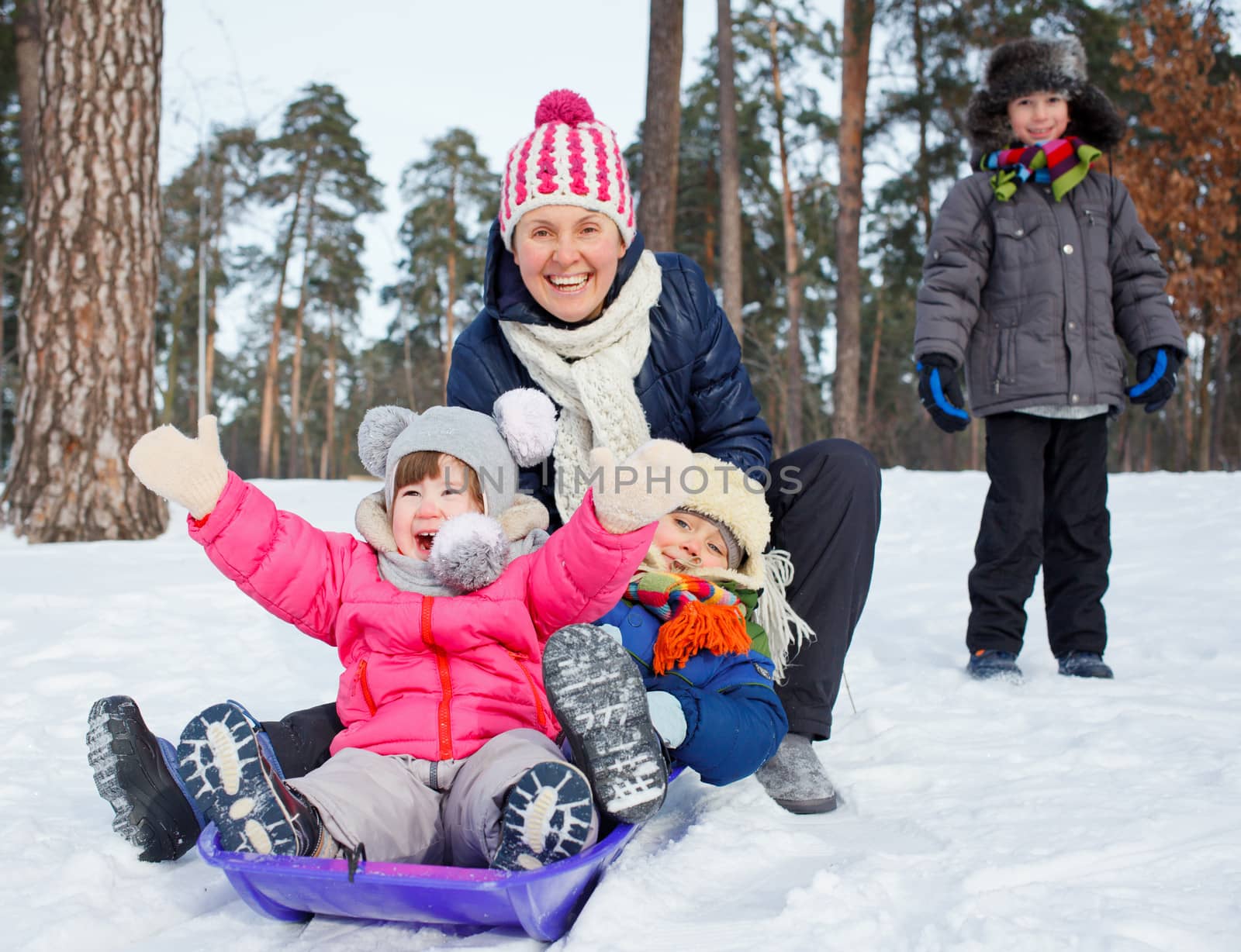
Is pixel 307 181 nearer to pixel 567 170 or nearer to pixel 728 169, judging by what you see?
pixel 728 169

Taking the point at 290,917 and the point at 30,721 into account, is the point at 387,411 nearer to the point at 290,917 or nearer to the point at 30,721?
the point at 290,917

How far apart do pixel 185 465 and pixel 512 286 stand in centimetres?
100

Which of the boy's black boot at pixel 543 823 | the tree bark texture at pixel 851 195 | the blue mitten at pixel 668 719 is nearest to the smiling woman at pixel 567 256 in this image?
the blue mitten at pixel 668 719

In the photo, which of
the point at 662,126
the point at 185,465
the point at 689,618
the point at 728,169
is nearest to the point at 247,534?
the point at 185,465

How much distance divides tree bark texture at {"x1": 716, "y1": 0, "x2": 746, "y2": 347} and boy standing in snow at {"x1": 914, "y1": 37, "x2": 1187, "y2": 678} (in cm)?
790

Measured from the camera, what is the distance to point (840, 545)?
84.1 inches

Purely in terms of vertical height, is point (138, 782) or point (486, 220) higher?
point (486, 220)

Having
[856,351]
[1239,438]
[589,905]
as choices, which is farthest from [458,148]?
[589,905]

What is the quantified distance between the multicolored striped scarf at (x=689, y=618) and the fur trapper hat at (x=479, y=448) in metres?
0.34

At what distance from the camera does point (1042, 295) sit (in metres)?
3.09

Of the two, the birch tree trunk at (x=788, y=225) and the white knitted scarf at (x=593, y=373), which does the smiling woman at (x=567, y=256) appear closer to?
the white knitted scarf at (x=593, y=373)

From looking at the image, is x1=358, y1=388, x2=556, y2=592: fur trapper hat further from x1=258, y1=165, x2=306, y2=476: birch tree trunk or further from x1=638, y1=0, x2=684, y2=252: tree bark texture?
x1=258, y1=165, x2=306, y2=476: birch tree trunk

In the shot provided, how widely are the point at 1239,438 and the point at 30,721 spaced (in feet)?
82.2

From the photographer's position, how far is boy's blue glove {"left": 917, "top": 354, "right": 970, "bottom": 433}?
296 cm
